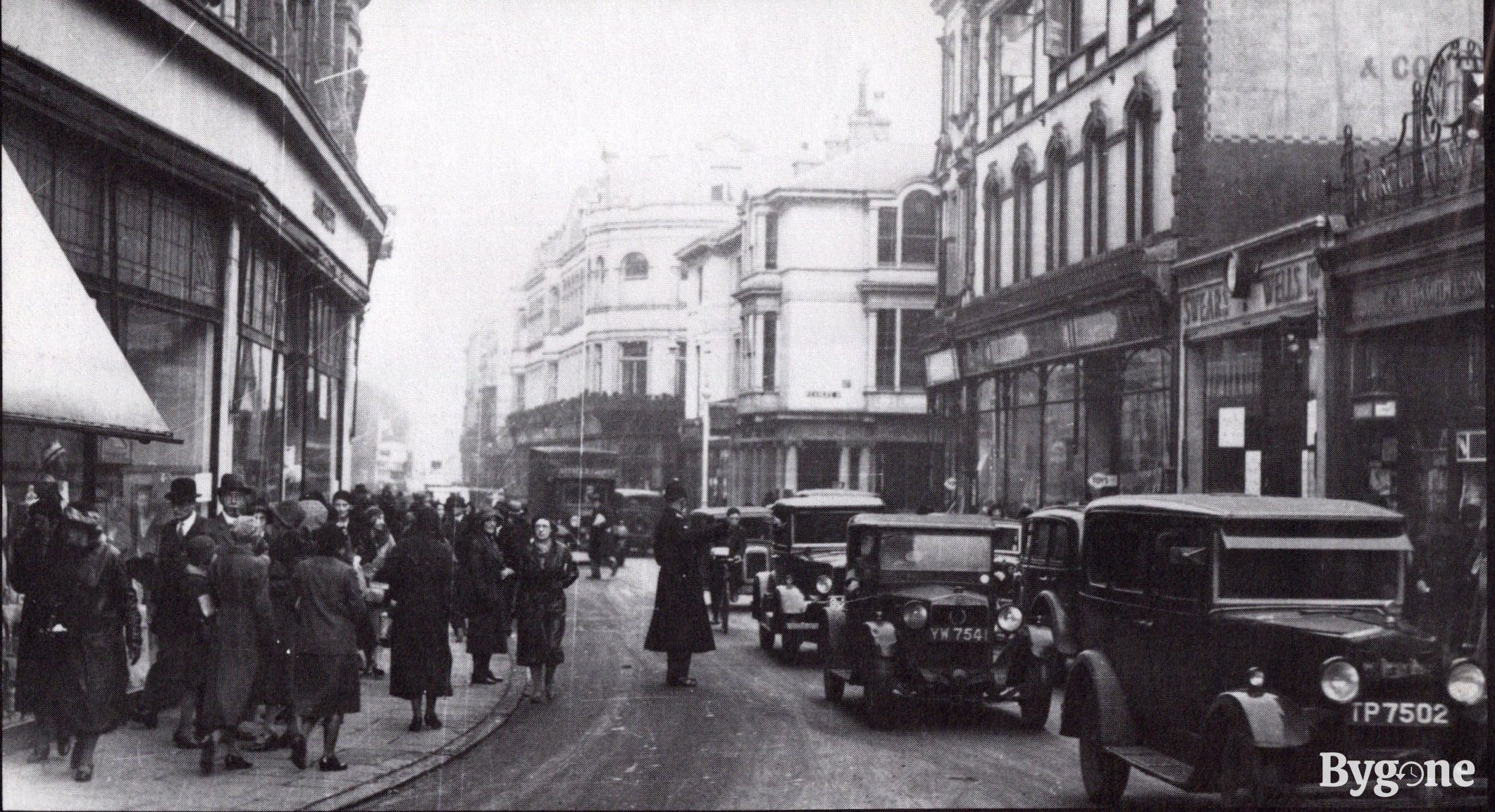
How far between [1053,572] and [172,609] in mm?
7878

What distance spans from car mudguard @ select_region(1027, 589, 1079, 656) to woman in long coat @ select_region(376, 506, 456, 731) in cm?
459

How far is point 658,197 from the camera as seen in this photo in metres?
34.6

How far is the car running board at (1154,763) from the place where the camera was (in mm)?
7516

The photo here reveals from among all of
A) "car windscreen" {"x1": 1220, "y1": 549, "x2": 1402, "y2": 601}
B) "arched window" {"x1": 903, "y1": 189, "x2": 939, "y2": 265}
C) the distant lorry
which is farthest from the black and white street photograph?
"arched window" {"x1": 903, "y1": 189, "x2": 939, "y2": 265}

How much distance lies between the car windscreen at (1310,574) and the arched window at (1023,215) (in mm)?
17684

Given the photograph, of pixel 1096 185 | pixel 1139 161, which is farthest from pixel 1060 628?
pixel 1096 185

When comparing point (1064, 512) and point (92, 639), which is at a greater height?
point (1064, 512)

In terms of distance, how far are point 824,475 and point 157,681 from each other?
88.9ft

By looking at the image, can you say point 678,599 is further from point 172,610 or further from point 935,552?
point 172,610

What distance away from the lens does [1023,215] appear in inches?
993

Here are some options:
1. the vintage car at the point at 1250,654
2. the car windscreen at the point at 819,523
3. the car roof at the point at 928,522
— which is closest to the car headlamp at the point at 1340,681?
the vintage car at the point at 1250,654

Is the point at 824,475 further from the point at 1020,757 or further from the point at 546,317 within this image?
the point at 1020,757

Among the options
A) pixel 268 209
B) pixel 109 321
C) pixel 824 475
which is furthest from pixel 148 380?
pixel 824 475

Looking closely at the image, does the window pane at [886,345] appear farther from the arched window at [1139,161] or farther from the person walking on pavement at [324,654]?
the person walking on pavement at [324,654]
